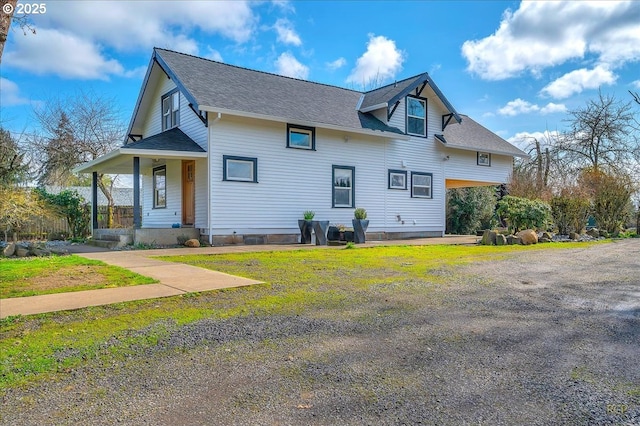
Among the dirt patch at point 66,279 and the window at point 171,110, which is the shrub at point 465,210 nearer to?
the window at point 171,110

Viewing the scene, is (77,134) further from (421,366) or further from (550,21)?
(421,366)

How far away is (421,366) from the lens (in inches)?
117

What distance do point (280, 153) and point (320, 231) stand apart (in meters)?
2.93

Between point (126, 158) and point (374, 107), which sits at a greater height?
point (374, 107)

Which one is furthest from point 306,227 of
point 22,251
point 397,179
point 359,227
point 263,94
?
point 22,251

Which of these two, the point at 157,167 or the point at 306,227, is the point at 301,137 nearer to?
the point at 306,227

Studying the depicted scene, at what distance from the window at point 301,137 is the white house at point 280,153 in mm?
40

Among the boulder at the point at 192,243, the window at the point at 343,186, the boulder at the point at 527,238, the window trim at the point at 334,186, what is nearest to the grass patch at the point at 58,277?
the boulder at the point at 192,243

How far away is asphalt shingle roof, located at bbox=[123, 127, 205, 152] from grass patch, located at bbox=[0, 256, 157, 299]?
191 inches

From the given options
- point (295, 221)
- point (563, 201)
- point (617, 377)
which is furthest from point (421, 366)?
point (563, 201)

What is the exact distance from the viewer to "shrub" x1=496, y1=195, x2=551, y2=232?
14711 mm

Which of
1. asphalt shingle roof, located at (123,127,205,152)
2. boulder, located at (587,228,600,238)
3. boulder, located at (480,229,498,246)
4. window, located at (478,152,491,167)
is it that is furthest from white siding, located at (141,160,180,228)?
boulder, located at (587,228,600,238)

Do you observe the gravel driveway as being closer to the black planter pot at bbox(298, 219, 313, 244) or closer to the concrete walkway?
the concrete walkway

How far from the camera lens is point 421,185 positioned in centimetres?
1806
